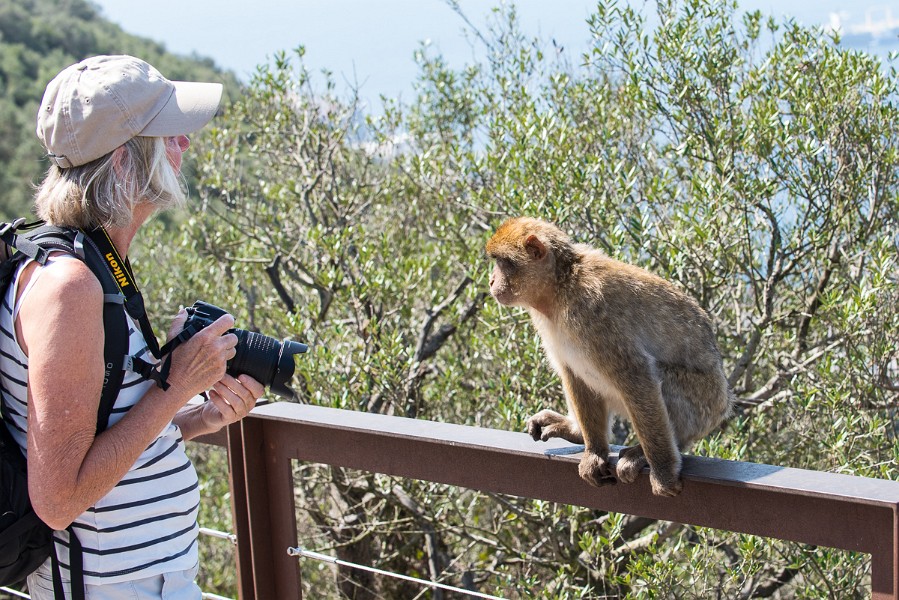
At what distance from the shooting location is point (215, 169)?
6051 mm

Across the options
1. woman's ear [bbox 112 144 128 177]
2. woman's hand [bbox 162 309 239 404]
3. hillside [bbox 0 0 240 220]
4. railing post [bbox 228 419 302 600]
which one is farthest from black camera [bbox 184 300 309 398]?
hillside [bbox 0 0 240 220]

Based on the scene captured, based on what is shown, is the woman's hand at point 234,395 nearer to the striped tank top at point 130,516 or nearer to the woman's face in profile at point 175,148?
the striped tank top at point 130,516

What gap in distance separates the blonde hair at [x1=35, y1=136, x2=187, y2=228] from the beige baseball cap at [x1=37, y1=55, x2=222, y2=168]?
28 mm

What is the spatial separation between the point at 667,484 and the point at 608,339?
79cm

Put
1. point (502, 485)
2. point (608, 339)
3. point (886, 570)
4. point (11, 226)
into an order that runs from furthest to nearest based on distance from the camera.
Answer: point (608, 339) < point (502, 485) < point (11, 226) < point (886, 570)

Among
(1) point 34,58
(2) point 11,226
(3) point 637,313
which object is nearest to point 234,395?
(2) point 11,226

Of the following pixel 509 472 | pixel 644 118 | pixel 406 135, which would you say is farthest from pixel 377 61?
pixel 509 472

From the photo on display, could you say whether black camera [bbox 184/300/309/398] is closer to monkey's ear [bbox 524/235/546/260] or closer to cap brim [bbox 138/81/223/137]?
cap brim [bbox 138/81/223/137]

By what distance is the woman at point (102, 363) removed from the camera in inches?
61.2

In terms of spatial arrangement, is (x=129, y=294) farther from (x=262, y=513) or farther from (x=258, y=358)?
(x=262, y=513)

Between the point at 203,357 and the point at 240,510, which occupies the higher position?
the point at 203,357

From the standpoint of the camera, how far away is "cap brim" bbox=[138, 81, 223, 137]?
177cm

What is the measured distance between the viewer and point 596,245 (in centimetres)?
439

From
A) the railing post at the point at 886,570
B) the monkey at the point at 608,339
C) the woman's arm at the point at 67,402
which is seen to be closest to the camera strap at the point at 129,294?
the woman's arm at the point at 67,402
